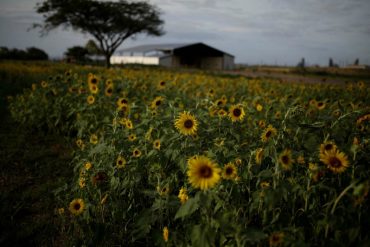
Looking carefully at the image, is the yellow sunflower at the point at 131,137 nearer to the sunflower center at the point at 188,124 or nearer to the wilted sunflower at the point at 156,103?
the wilted sunflower at the point at 156,103

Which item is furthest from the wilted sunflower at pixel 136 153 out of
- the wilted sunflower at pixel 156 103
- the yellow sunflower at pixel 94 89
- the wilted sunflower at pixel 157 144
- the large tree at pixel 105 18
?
the large tree at pixel 105 18

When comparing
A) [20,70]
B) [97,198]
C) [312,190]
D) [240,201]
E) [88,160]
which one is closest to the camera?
[312,190]

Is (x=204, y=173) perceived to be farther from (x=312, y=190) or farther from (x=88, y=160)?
(x=88, y=160)

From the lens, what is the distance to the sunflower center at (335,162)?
6.36 ft

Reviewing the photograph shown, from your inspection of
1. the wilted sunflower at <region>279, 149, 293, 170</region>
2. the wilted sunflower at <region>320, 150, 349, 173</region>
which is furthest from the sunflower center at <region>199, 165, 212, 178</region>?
the wilted sunflower at <region>320, 150, 349, 173</region>

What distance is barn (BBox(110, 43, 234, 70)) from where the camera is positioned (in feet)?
132

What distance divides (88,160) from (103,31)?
2984 cm

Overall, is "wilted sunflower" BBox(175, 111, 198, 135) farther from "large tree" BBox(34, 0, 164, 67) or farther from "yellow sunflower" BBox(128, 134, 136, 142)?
"large tree" BBox(34, 0, 164, 67)

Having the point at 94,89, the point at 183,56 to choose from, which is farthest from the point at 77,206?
the point at 183,56

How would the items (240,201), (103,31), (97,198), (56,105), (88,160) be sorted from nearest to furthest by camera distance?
(240,201), (97,198), (88,160), (56,105), (103,31)

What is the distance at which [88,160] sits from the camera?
10.9 feet

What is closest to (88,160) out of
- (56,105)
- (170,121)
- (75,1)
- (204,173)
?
(170,121)

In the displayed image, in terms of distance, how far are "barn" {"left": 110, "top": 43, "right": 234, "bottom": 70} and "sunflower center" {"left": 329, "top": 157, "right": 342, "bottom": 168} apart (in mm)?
37512

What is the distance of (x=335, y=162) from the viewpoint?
1949 millimetres
